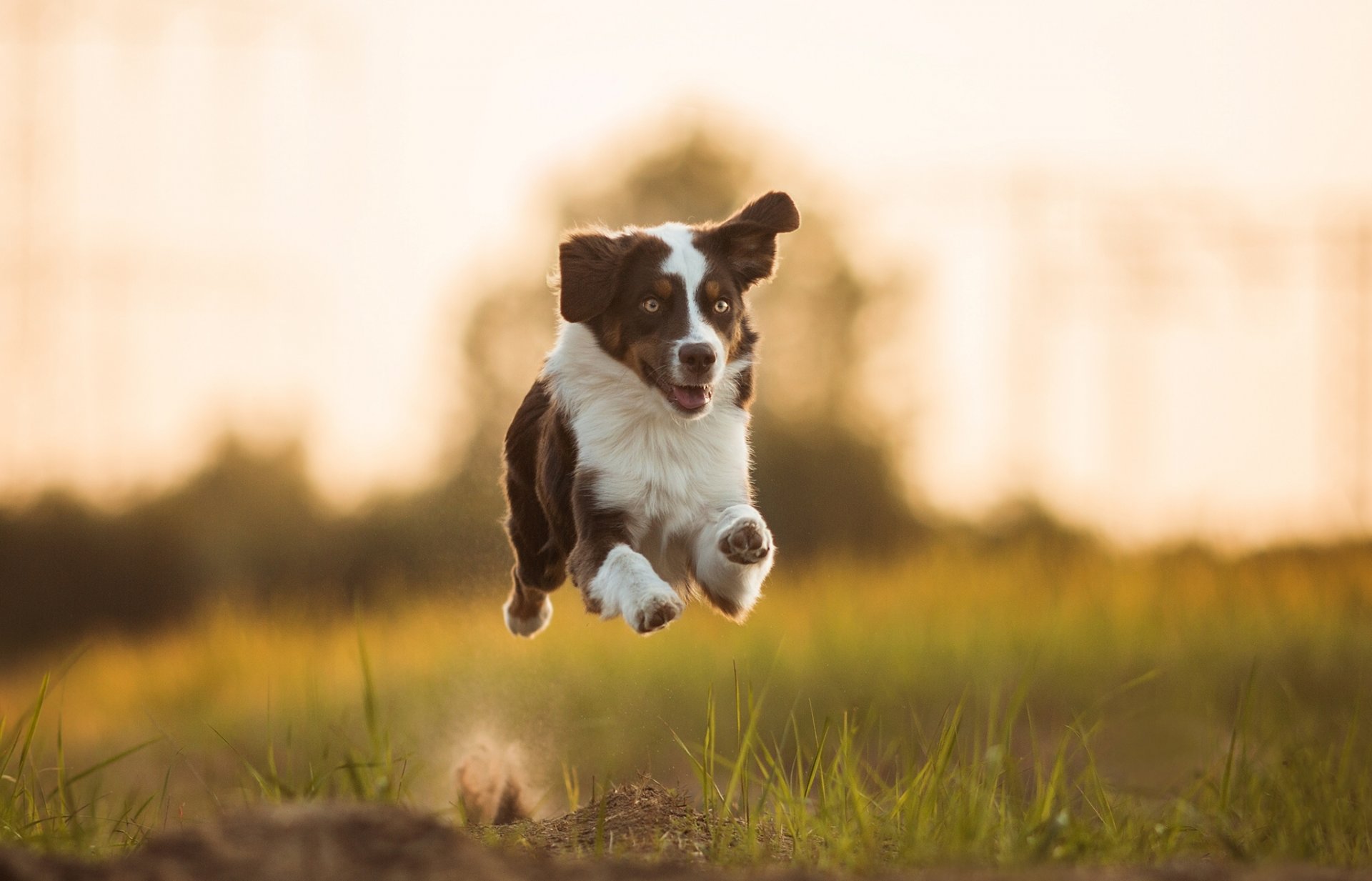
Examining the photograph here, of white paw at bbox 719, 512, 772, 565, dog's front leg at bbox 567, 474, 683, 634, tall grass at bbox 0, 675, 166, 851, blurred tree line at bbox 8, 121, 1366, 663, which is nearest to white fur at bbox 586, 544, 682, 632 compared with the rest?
dog's front leg at bbox 567, 474, 683, 634

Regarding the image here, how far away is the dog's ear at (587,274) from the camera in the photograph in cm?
530

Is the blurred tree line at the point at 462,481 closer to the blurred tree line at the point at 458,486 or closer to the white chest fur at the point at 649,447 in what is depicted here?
the blurred tree line at the point at 458,486

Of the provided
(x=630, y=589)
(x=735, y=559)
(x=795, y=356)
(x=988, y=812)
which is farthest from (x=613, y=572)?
(x=795, y=356)

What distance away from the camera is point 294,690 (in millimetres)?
14344

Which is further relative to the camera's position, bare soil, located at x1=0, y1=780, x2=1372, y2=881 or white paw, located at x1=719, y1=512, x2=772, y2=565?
white paw, located at x1=719, y1=512, x2=772, y2=565

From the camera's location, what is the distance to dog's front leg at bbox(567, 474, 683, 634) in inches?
179

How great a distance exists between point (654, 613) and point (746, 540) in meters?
0.47

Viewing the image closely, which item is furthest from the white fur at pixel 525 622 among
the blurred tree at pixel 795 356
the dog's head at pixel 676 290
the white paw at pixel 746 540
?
the blurred tree at pixel 795 356

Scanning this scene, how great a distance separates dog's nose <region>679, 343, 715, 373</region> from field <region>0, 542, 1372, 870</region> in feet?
4.27

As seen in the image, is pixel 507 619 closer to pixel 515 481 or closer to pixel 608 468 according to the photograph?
pixel 515 481

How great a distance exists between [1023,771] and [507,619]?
4.71 m

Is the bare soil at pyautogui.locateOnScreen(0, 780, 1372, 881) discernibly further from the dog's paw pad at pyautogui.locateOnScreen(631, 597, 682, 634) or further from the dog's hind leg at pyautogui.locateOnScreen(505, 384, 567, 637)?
the dog's hind leg at pyautogui.locateOnScreen(505, 384, 567, 637)

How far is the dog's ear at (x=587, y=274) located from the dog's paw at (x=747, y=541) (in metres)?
1.02

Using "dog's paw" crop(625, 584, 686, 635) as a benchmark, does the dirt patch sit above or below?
below
